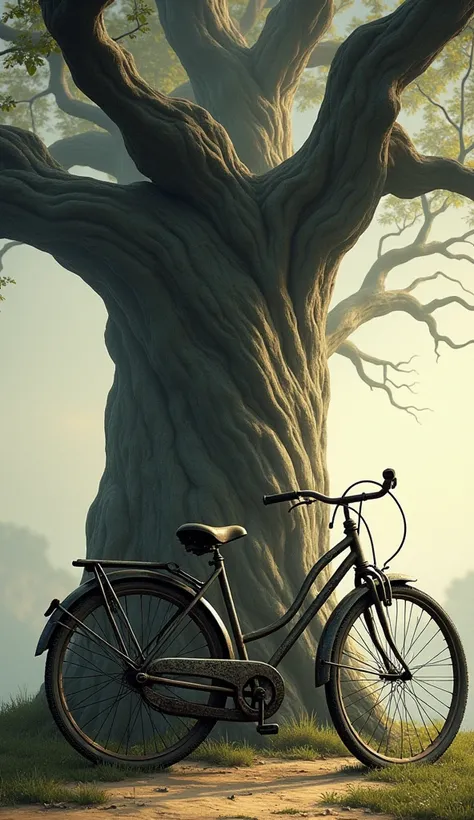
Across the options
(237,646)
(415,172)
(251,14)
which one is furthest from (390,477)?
(251,14)

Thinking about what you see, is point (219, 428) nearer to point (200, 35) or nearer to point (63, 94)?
point (200, 35)

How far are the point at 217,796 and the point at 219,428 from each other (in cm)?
317

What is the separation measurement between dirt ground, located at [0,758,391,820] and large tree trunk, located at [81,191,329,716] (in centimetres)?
170

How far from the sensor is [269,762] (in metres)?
5.40

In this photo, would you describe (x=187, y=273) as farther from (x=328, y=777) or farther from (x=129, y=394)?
(x=328, y=777)

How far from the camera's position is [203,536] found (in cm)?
439

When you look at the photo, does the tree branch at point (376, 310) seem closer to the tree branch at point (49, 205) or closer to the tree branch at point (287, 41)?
the tree branch at point (287, 41)

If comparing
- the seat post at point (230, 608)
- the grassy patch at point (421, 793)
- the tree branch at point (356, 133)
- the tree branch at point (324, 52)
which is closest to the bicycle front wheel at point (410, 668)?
the grassy patch at point (421, 793)

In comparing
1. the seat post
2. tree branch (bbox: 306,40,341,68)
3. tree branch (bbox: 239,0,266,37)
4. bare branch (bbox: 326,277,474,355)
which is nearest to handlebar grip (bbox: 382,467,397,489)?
the seat post

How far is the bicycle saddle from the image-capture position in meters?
4.35

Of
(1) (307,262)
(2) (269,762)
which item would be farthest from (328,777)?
(1) (307,262)

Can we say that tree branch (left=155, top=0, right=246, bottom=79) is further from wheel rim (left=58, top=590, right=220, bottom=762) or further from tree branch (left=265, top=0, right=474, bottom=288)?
wheel rim (left=58, top=590, right=220, bottom=762)

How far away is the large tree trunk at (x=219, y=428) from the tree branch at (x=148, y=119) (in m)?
0.27

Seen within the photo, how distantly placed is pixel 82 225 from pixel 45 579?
5596 centimetres
